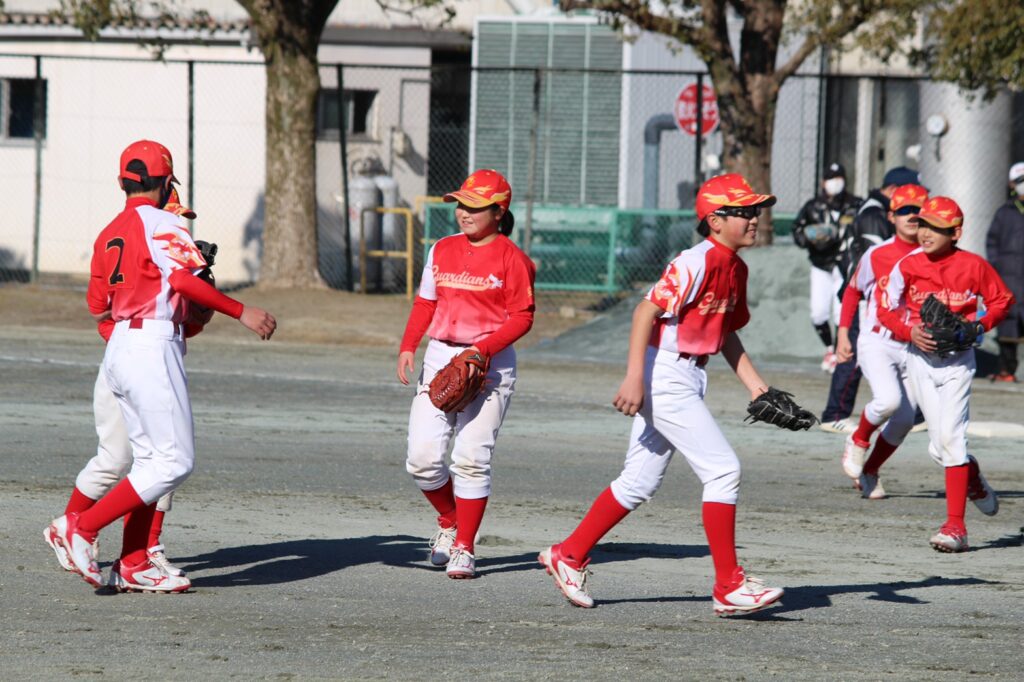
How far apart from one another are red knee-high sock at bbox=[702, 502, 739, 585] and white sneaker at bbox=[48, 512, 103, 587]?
8.27 ft

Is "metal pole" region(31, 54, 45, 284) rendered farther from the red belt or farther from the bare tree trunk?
the red belt

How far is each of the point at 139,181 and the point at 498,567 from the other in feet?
8.03

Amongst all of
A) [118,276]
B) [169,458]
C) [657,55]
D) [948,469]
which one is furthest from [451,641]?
[657,55]

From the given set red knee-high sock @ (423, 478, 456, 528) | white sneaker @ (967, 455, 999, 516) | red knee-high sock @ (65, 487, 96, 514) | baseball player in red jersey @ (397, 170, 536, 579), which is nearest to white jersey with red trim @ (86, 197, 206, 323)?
red knee-high sock @ (65, 487, 96, 514)

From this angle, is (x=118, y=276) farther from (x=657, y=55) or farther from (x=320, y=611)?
(x=657, y=55)

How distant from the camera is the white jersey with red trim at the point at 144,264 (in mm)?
6441

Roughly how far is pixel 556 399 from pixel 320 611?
8.31 metres

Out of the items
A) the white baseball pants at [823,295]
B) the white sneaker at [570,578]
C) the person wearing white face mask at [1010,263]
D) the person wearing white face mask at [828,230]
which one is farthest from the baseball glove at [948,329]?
the person wearing white face mask at [1010,263]

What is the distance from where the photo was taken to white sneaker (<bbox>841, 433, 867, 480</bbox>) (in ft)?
33.0

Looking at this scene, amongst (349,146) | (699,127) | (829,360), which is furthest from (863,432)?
(349,146)

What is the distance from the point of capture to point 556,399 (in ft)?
48.4

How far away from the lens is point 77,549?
262 inches

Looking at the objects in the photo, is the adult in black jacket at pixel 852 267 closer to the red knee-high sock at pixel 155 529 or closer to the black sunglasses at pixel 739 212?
the black sunglasses at pixel 739 212

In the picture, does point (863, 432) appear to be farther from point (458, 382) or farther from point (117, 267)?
point (117, 267)
